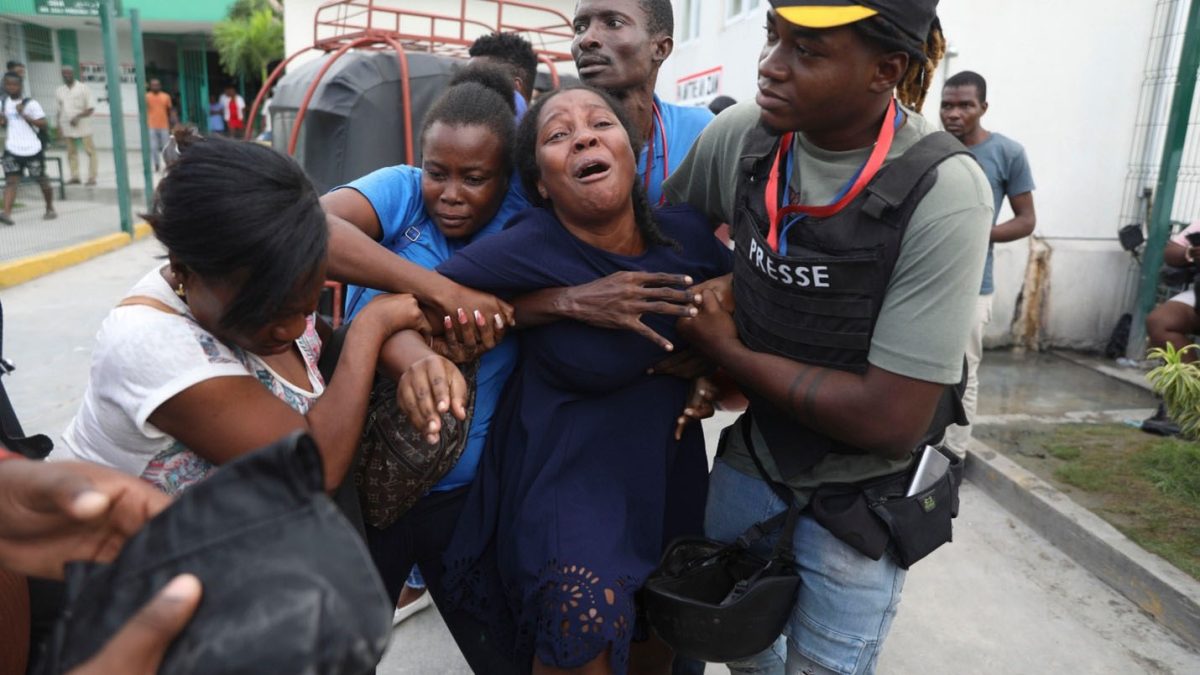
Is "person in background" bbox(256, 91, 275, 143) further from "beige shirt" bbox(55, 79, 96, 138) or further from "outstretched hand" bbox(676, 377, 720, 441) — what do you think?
"outstretched hand" bbox(676, 377, 720, 441)

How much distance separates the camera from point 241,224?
1.25m

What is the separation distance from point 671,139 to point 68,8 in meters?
9.57

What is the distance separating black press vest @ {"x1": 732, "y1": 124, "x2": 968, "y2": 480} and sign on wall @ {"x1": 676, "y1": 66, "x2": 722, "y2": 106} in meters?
7.27

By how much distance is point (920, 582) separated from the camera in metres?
3.50

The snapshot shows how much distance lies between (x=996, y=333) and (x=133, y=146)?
17.3 m

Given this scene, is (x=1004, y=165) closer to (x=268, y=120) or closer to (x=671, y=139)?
(x=671, y=139)

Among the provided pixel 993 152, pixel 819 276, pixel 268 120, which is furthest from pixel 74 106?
pixel 819 276

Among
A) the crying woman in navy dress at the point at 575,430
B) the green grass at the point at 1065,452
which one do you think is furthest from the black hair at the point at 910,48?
the green grass at the point at 1065,452

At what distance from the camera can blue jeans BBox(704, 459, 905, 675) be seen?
65.3 inches

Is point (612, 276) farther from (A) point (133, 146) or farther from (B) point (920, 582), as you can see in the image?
(A) point (133, 146)

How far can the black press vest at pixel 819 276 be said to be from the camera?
1.46 metres

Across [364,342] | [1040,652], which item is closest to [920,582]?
[1040,652]

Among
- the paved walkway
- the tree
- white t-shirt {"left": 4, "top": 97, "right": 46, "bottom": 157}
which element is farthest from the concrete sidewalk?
the tree

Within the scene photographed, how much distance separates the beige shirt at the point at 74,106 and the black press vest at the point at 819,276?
10570 mm
